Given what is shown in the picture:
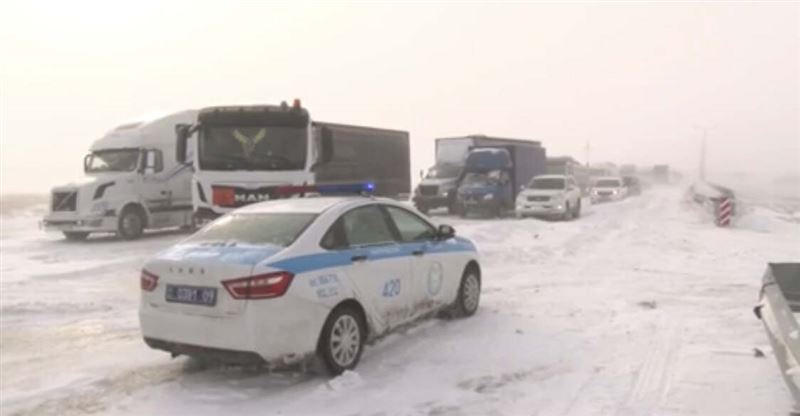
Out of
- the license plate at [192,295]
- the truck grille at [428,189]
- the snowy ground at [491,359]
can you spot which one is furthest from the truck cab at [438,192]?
the license plate at [192,295]

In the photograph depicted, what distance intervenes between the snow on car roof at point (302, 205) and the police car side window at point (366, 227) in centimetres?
20

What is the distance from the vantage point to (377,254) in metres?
6.66

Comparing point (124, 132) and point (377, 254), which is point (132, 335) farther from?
point (124, 132)

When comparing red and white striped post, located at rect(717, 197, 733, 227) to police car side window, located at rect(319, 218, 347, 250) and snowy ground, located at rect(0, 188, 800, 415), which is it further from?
police car side window, located at rect(319, 218, 347, 250)

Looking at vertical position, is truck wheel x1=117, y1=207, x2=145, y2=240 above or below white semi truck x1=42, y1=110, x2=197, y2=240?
below

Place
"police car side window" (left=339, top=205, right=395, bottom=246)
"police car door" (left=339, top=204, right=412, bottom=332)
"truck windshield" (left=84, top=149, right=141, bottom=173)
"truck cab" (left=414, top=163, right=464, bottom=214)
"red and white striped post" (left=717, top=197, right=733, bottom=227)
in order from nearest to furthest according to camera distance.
Answer: "police car door" (left=339, top=204, right=412, bottom=332), "police car side window" (left=339, top=205, right=395, bottom=246), "truck windshield" (left=84, top=149, right=141, bottom=173), "red and white striped post" (left=717, top=197, right=733, bottom=227), "truck cab" (left=414, top=163, right=464, bottom=214)

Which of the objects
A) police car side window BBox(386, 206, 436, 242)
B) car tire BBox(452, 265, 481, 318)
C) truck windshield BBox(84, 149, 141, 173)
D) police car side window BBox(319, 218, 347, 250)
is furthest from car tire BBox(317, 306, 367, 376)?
truck windshield BBox(84, 149, 141, 173)

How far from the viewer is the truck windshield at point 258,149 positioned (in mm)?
14938

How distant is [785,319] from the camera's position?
17.6 ft

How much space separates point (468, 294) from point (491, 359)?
1.95 metres

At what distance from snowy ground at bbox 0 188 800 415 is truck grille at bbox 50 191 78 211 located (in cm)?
668

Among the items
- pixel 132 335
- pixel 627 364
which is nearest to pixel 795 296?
pixel 627 364

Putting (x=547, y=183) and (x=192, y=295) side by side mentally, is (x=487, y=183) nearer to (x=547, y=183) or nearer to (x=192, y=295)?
(x=547, y=183)

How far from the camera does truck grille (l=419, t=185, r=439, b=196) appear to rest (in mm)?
27938
